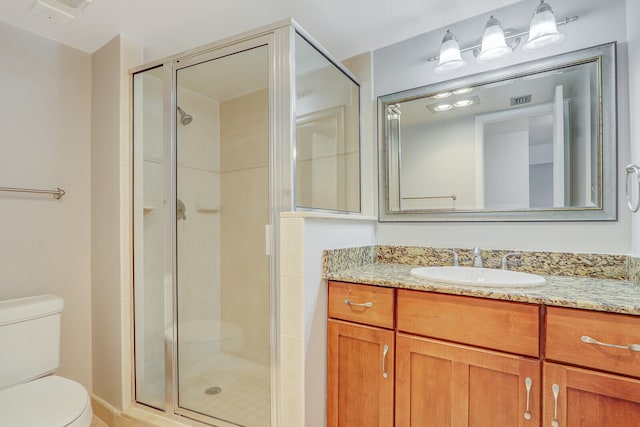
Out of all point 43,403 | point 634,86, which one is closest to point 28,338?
point 43,403

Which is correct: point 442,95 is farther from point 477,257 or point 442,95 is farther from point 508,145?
point 477,257

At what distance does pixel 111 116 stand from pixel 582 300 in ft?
7.80

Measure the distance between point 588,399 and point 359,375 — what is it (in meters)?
0.76

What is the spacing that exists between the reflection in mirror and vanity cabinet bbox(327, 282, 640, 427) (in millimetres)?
523

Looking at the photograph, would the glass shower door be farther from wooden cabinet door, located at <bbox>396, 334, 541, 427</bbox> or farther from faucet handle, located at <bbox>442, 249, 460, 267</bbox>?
faucet handle, located at <bbox>442, 249, 460, 267</bbox>

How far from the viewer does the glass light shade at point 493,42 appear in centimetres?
150

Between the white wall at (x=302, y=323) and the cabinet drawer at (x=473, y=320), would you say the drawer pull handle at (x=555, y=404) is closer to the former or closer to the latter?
the cabinet drawer at (x=473, y=320)

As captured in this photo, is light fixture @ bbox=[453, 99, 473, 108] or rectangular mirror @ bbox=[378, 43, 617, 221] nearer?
rectangular mirror @ bbox=[378, 43, 617, 221]

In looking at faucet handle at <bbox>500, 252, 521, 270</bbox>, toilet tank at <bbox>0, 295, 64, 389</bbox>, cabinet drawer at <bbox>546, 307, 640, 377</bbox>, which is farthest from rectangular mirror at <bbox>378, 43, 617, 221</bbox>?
toilet tank at <bbox>0, 295, 64, 389</bbox>

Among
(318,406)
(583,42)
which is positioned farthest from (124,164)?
(583,42)

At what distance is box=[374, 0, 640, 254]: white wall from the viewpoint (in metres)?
1.35

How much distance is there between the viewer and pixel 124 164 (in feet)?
6.08

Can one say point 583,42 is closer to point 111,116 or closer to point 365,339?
point 365,339

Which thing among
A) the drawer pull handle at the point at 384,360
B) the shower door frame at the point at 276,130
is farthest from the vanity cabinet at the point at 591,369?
the shower door frame at the point at 276,130
